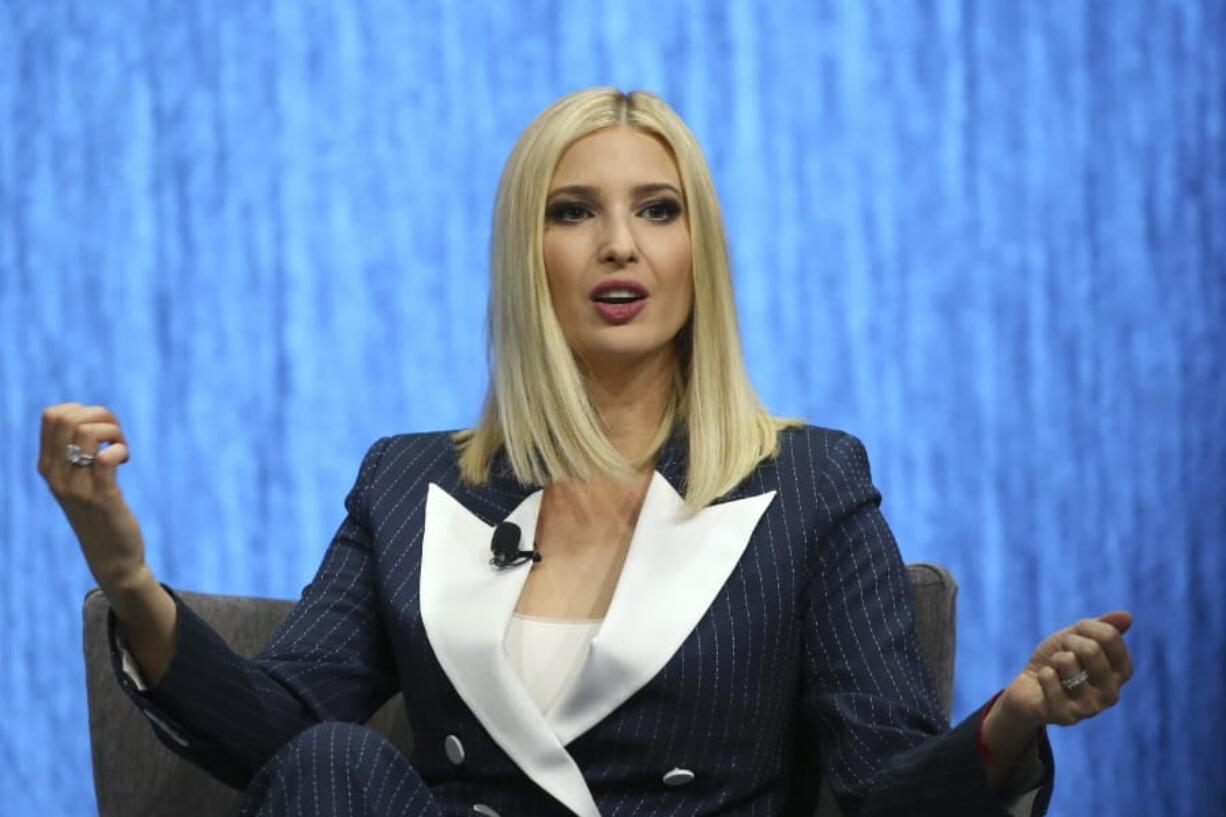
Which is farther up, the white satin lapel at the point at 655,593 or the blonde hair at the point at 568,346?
the blonde hair at the point at 568,346

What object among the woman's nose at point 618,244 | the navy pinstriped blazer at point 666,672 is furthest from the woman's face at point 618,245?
the navy pinstriped blazer at point 666,672

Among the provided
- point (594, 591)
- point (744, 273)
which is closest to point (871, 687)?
point (594, 591)

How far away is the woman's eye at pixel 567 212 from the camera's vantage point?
1924mm

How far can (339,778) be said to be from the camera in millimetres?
1545

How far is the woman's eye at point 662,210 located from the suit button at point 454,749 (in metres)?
0.56

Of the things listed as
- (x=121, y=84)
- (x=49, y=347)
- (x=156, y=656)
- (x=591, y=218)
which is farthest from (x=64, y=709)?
(x=591, y=218)

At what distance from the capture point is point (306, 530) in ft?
A: 8.41

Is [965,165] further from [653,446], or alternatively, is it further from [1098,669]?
[1098,669]

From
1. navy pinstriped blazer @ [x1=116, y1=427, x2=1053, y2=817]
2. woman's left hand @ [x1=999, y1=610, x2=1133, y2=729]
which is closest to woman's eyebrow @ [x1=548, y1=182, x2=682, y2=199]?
navy pinstriped blazer @ [x1=116, y1=427, x2=1053, y2=817]

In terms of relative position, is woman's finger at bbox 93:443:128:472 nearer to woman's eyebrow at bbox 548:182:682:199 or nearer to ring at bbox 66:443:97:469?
ring at bbox 66:443:97:469

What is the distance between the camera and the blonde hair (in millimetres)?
1904

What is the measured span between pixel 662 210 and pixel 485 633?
479 millimetres

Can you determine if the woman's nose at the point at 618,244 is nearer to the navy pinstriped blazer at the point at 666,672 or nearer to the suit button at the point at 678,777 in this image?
the navy pinstriped blazer at the point at 666,672

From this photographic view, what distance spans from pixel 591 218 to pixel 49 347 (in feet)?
3.45
